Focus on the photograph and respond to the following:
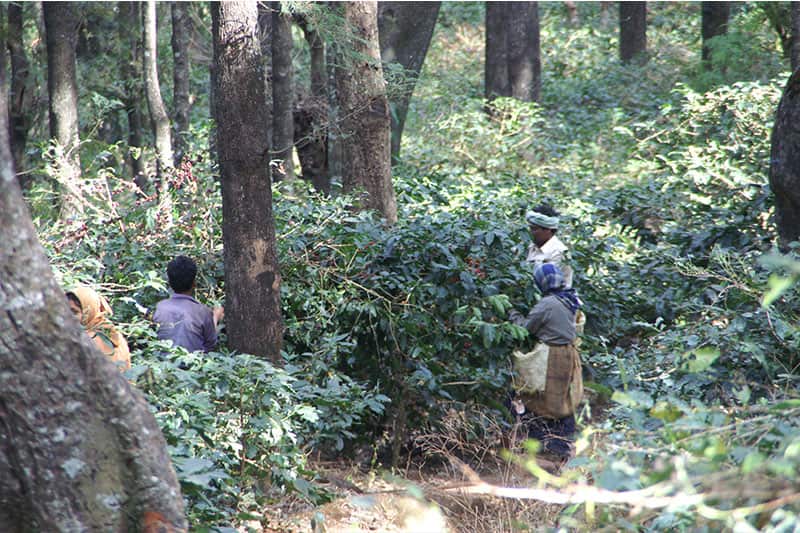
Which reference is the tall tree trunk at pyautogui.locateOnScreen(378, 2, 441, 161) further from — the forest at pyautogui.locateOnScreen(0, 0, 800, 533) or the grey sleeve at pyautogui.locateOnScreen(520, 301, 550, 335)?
the grey sleeve at pyautogui.locateOnScreen(520, 301, 550, 335)

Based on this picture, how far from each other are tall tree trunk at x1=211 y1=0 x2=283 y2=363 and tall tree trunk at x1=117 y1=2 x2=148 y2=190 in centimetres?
1194

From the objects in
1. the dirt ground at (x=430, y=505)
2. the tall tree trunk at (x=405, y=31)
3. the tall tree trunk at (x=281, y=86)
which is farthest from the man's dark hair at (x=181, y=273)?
the tall tree trunk at (x=405, y=31)

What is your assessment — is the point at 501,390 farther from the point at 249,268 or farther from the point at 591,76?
the point at 591,76

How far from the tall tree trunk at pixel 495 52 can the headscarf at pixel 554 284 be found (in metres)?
13.0

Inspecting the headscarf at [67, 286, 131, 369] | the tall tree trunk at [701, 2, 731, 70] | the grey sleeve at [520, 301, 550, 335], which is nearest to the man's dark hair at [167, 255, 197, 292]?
the headscarf at [67, 286, 131, 369]

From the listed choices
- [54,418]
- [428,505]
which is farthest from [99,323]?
[54,418]

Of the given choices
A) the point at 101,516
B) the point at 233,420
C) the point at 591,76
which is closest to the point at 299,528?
the point at 233,420

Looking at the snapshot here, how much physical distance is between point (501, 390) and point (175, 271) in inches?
115

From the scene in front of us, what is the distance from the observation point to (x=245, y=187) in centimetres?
636

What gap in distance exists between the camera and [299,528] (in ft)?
17.7

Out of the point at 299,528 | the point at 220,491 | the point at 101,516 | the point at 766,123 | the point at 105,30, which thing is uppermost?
the point at 105,30

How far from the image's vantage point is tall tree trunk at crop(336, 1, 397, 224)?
933cm

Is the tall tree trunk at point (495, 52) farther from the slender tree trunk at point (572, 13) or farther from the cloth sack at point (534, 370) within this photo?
the cloth sack at point (534, 370)

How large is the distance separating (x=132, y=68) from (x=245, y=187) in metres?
13.8
